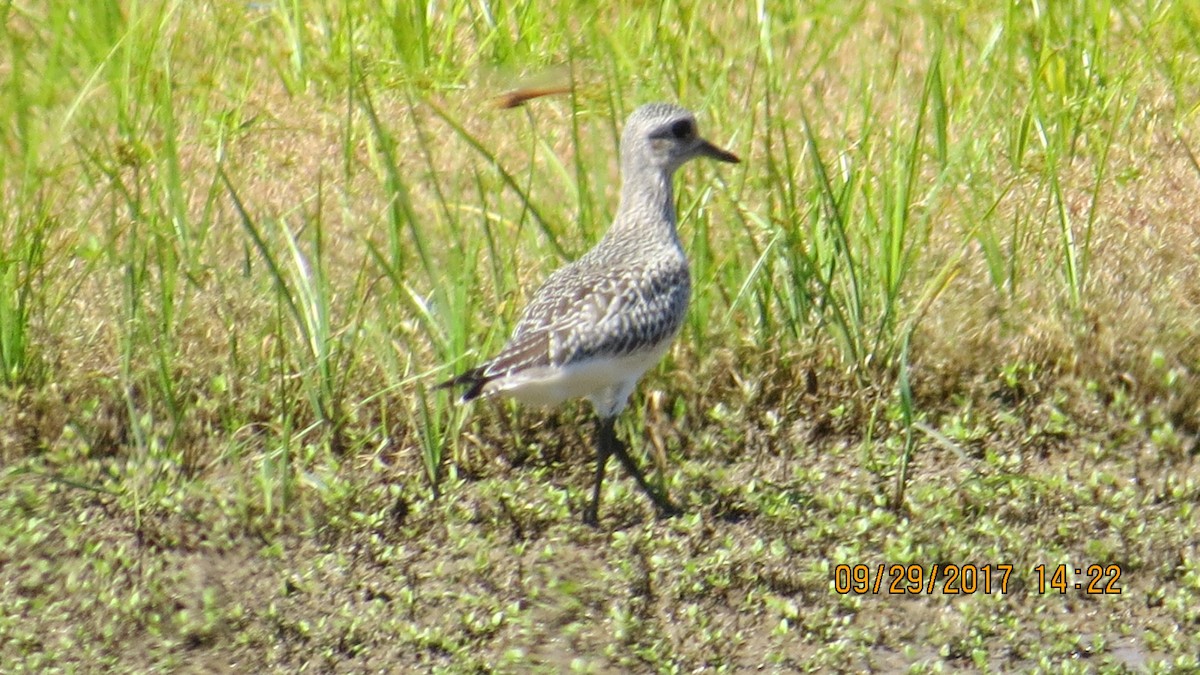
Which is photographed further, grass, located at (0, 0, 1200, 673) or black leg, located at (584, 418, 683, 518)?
black leg, located at (584, 418, 683, 518)

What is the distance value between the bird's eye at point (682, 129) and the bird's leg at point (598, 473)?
3.06 feet

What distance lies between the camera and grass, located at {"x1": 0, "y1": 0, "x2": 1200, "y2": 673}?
430 centimetres

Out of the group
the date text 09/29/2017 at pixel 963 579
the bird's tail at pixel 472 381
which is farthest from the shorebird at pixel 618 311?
the date text 09/29/2017 at pixel 963 579

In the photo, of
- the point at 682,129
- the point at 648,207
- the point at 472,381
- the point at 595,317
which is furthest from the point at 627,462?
the point at 682,129

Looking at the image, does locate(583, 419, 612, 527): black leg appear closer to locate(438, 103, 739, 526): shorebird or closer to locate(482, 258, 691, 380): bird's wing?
locate(438, 103, 739, 526): shorebird

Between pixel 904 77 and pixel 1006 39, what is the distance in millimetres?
383

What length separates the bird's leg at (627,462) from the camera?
470 centimetres

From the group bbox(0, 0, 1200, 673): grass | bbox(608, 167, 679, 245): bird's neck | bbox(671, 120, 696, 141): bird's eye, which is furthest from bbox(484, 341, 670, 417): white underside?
bbox(671, 120, 696, 141): bird's eye

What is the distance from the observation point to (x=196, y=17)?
7.32 metres

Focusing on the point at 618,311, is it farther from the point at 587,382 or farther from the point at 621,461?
the point at 621,461

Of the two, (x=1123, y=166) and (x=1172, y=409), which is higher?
(x=1123, y=166)

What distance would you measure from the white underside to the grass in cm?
27

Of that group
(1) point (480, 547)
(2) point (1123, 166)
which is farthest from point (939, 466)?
(2) point (1123, 166)

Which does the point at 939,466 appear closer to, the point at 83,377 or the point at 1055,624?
the point at 1055,624
